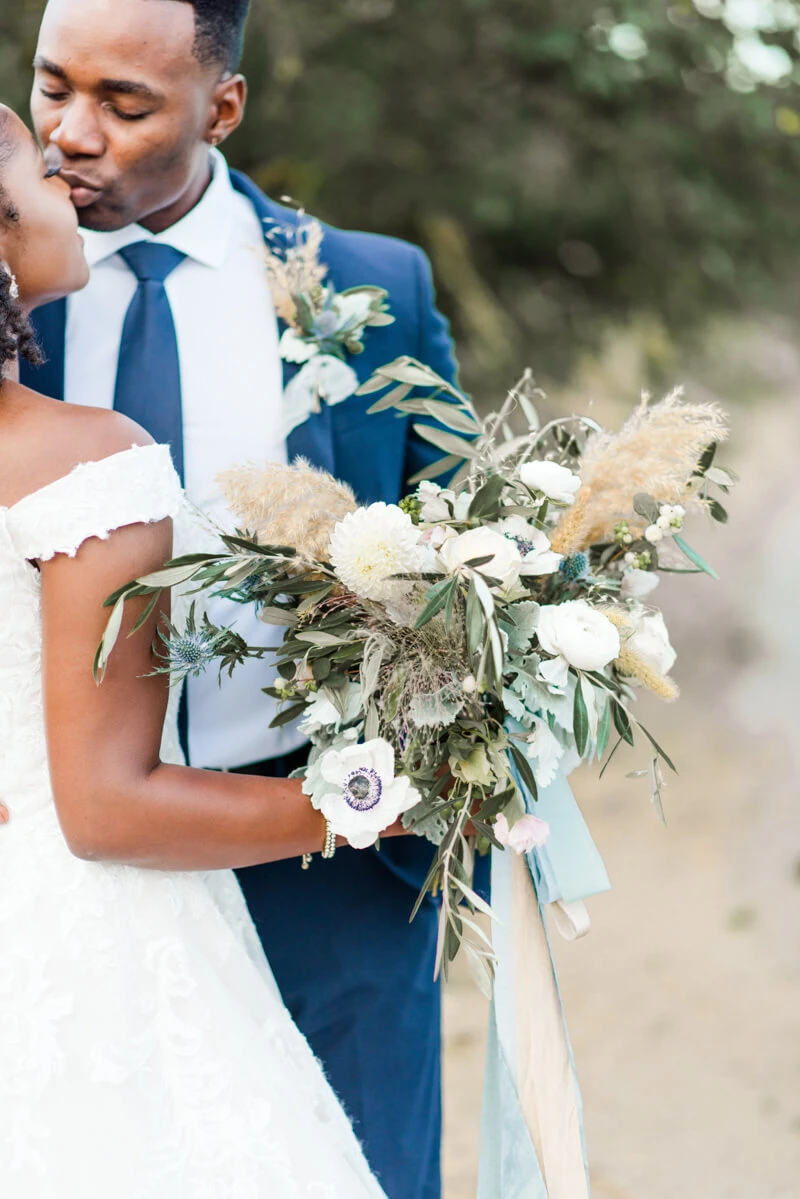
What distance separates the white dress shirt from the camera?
2.14 m

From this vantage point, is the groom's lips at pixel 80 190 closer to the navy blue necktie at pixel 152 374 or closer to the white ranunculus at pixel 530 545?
the navy blue necktie at pixel 152 374

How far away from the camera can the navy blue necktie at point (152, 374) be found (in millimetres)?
2090

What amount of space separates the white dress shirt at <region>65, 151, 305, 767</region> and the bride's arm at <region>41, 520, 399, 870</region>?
1.80 feet

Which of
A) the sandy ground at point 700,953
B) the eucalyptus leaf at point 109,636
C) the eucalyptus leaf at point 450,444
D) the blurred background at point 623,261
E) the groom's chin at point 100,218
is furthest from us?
the blurred background at point 623,261

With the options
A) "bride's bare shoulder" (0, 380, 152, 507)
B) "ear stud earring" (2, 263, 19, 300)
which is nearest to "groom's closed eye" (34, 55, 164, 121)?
"ear stud earring" (2, 263, 19, 300)

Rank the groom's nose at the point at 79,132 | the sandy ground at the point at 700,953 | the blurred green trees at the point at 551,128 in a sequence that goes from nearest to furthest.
Result: the groom's nose at the point at 79,132 < the sandy ground at the point at 700,953 < the blurred green trees at the point at 551,128

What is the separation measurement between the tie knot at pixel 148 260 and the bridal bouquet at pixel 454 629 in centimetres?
64

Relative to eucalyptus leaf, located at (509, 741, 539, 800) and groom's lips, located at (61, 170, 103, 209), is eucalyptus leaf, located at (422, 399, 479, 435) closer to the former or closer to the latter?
eucalyptus leaf, located at (509, 741, 539, 800)

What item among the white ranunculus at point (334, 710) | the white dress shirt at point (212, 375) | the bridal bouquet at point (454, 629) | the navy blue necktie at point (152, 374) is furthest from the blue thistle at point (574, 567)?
the navy blue necktie at point (152, 374)

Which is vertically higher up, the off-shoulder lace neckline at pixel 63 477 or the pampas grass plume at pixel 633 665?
the off-shoulder lace neckline at pixel 63 477

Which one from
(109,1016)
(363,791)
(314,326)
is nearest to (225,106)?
(314,326)

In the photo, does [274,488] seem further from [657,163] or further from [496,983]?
[657,163]

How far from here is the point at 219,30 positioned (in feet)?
7.01

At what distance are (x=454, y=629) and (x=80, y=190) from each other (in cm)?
95
